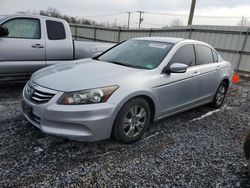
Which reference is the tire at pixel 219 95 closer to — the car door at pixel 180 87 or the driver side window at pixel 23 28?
the car door at pixel 180 87

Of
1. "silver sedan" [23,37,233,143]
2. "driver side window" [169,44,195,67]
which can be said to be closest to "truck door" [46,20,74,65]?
"silver sedan" [23,37,233,143]

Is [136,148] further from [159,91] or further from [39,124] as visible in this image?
[39,124]

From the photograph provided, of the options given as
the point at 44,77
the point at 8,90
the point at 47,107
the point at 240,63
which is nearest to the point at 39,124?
the point at 47,107

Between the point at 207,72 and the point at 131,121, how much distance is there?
2.16 meters

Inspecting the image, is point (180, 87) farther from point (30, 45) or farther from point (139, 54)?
point (30, 45)

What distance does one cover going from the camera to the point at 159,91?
3.48 m

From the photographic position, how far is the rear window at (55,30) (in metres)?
5.57

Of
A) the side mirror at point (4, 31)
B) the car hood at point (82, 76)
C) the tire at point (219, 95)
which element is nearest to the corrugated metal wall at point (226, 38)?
the tire at point (219, 95)

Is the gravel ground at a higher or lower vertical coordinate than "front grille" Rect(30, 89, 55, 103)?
lower

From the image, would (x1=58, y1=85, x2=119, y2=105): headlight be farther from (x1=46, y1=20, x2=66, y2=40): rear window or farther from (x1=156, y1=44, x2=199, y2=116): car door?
(x1=46, y1=20, x2=66, y2=40): rear window

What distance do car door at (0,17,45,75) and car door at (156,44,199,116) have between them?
3244 mm

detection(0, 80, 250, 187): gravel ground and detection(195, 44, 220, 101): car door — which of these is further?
detection(195, 44, 220, 101): car door

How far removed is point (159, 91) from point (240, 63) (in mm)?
8162

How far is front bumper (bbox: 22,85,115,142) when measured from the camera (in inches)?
109
